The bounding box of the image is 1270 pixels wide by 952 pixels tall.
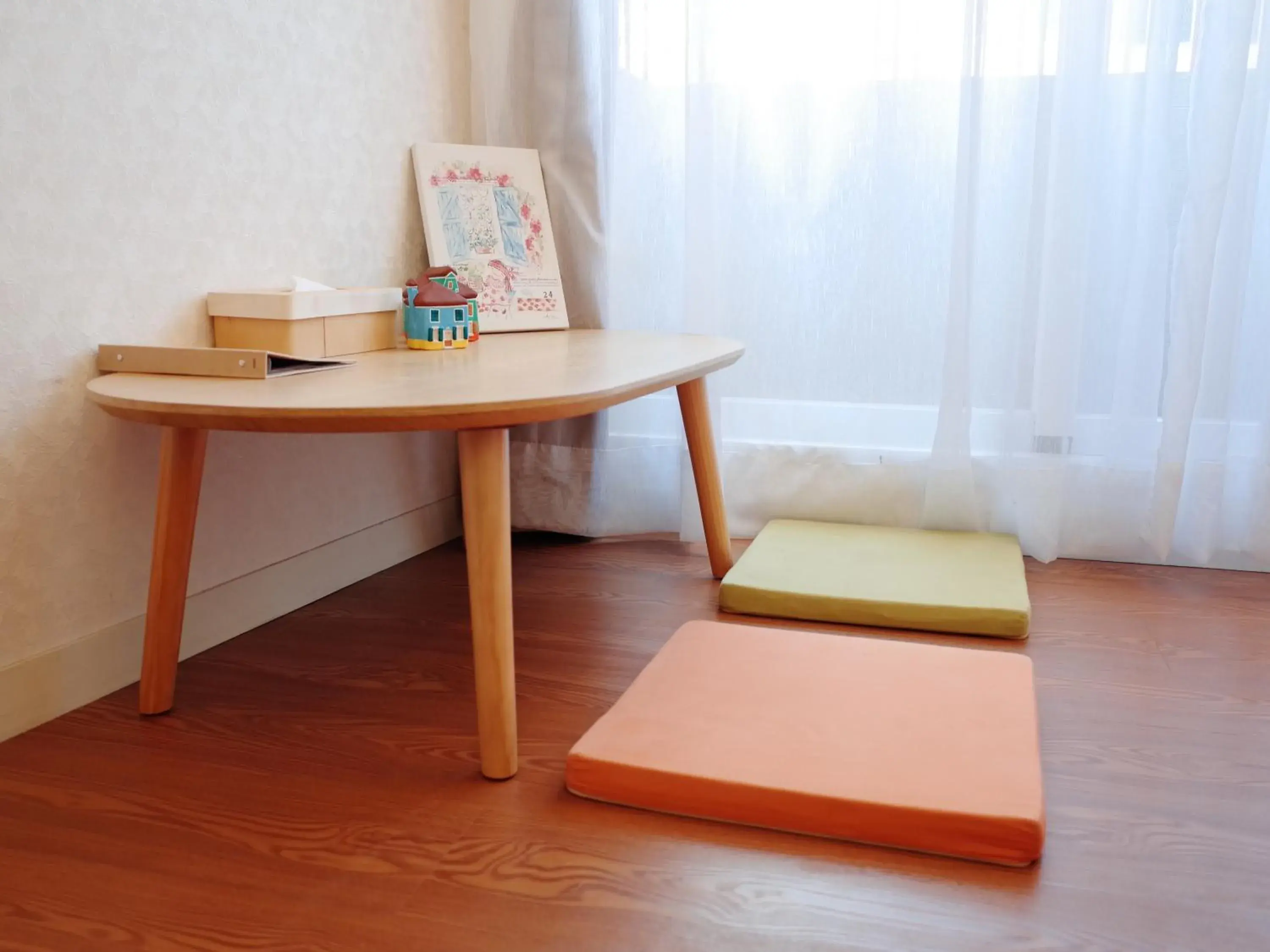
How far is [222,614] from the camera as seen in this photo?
5.01 feet

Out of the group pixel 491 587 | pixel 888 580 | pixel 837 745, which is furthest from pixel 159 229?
pixel 888 580

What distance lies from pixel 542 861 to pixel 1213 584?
4.18 ft

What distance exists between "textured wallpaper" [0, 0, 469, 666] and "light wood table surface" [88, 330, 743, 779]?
0.09 m

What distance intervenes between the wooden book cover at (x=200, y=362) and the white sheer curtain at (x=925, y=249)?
79 centimetres

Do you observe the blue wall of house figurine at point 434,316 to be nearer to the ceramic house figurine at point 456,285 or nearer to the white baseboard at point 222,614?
the ceramic house figurine at point 456,285

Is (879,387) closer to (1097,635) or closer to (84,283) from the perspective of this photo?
(1097,635)

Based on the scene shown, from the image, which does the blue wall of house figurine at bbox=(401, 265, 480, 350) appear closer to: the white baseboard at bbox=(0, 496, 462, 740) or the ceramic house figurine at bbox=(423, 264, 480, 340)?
the ceramic house figurine at bbox=(423, 264, 480, 340)

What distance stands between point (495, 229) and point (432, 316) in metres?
0.39

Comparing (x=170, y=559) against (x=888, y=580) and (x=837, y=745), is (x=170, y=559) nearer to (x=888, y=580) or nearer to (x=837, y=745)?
(x=837, y=745)

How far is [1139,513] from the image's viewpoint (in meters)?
1.87

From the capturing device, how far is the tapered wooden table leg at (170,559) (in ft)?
4.09

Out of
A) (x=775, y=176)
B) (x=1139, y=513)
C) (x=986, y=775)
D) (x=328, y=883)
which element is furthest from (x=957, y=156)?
(x=328, y=883)

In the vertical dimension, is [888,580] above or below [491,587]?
below

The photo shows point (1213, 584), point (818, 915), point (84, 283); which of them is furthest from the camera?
point (1213, 584)
